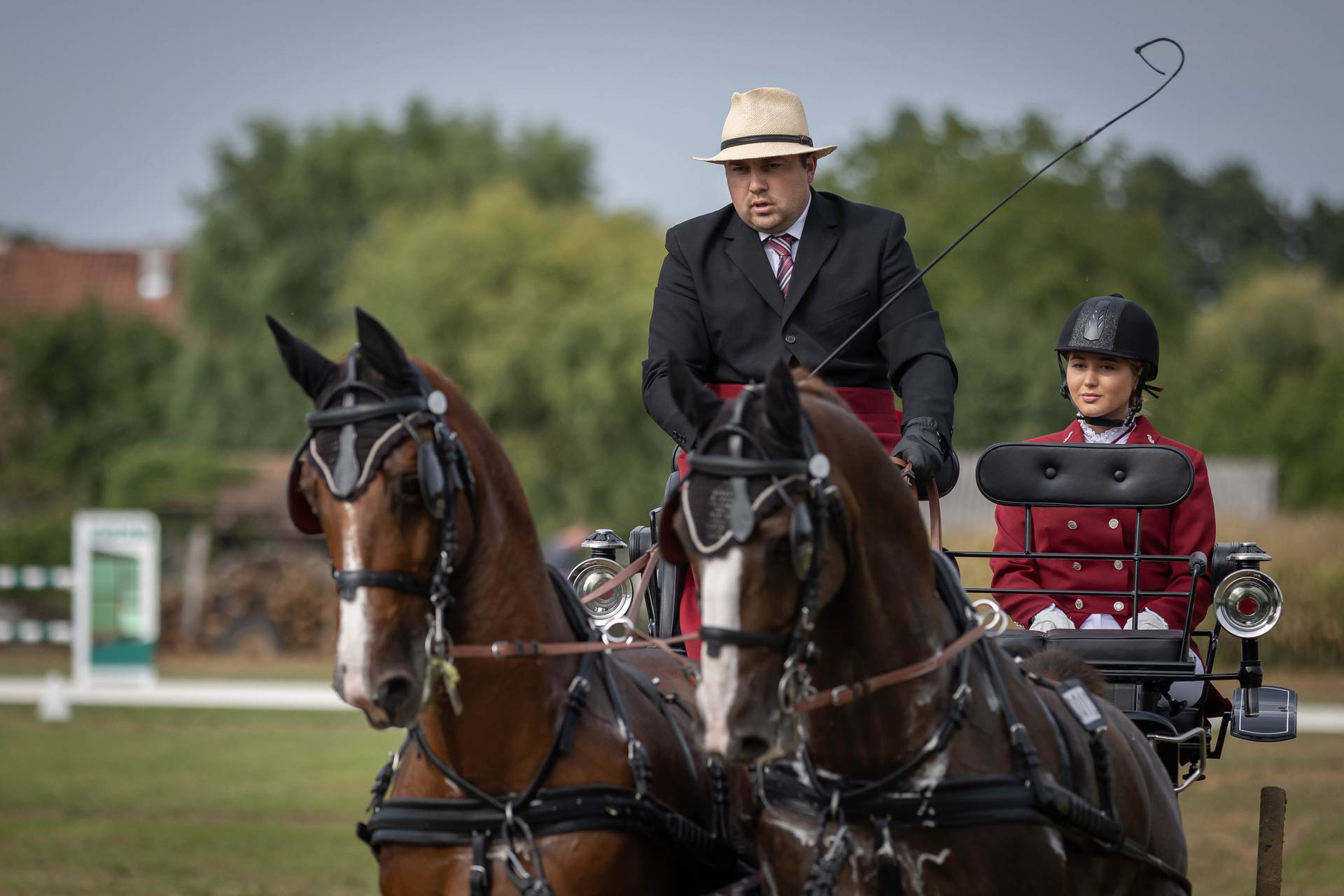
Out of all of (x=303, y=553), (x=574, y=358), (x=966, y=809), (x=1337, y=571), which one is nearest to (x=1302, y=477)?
(x=1337, y=571)

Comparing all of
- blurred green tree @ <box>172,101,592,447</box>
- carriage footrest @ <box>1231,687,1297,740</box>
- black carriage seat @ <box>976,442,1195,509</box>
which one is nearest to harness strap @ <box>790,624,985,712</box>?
black carriage seat @ <box>976,442,1195,509</box>

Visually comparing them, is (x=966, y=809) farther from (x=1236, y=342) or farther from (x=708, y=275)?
(x=1236, y=342)

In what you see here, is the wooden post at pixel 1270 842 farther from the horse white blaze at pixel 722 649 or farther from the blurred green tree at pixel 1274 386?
the blurred green tree at pixel 1274 386

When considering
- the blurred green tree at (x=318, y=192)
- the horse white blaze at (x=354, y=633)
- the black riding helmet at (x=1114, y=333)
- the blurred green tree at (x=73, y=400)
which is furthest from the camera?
the blurred green tree at (x=318, y=192)

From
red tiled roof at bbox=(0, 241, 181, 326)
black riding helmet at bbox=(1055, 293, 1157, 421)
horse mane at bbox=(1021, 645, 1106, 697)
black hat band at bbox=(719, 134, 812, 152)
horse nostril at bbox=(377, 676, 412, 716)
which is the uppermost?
red tiled roof at bbox=(0, 241, 181, 326)

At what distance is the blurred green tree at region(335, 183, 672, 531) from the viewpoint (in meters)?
26.7

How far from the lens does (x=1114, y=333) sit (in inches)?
212

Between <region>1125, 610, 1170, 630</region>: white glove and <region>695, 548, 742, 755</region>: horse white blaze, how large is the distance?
2.30 metres

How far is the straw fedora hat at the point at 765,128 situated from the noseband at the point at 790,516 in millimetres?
1518

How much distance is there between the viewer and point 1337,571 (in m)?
19.5

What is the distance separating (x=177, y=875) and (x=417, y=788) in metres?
6.28

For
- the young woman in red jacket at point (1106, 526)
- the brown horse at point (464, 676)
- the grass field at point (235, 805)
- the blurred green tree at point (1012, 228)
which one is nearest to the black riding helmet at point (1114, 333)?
the young woman in red jacket at point (1106, 526)

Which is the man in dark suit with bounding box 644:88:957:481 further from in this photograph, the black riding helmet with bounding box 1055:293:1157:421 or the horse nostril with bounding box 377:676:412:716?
the horse nostril with bounding box 377:676:412:716

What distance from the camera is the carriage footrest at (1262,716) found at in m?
4.85
